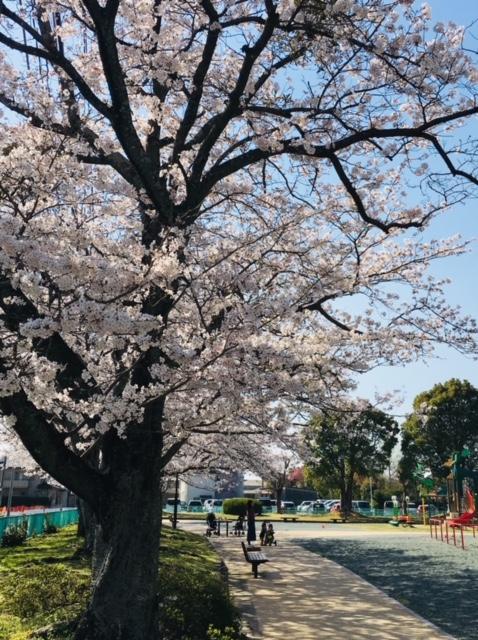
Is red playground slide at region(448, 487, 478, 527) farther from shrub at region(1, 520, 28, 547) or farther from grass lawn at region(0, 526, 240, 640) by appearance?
shrub at region(1, 520, 28, 547)

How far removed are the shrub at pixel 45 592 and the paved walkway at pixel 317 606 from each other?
8.12 feet

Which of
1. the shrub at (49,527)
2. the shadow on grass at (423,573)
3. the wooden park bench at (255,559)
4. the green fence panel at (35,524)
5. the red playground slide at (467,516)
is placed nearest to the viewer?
the shadow on grass at (423,573)

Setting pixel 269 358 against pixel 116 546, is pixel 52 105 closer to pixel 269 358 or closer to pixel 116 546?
pixel 269 358

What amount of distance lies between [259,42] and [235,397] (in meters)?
3.40

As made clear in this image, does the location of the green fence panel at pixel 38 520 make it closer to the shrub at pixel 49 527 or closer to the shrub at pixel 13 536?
the shrub at pixel 49 527

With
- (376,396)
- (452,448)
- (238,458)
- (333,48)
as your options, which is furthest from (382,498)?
(333,48)

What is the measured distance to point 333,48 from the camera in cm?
644

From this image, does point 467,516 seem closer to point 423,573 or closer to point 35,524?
point 423,573

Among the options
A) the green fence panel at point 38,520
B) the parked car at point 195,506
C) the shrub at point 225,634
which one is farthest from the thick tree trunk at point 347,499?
the shrub at point 225,634

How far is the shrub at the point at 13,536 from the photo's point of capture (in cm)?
1767

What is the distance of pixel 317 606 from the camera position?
9.99 meters

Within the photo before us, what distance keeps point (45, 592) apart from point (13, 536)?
10004mm

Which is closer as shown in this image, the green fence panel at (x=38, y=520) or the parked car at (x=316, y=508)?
the green fence panel at (x=38, y=520)

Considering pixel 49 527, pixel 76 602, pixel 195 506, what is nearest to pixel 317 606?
pixel 76 602
